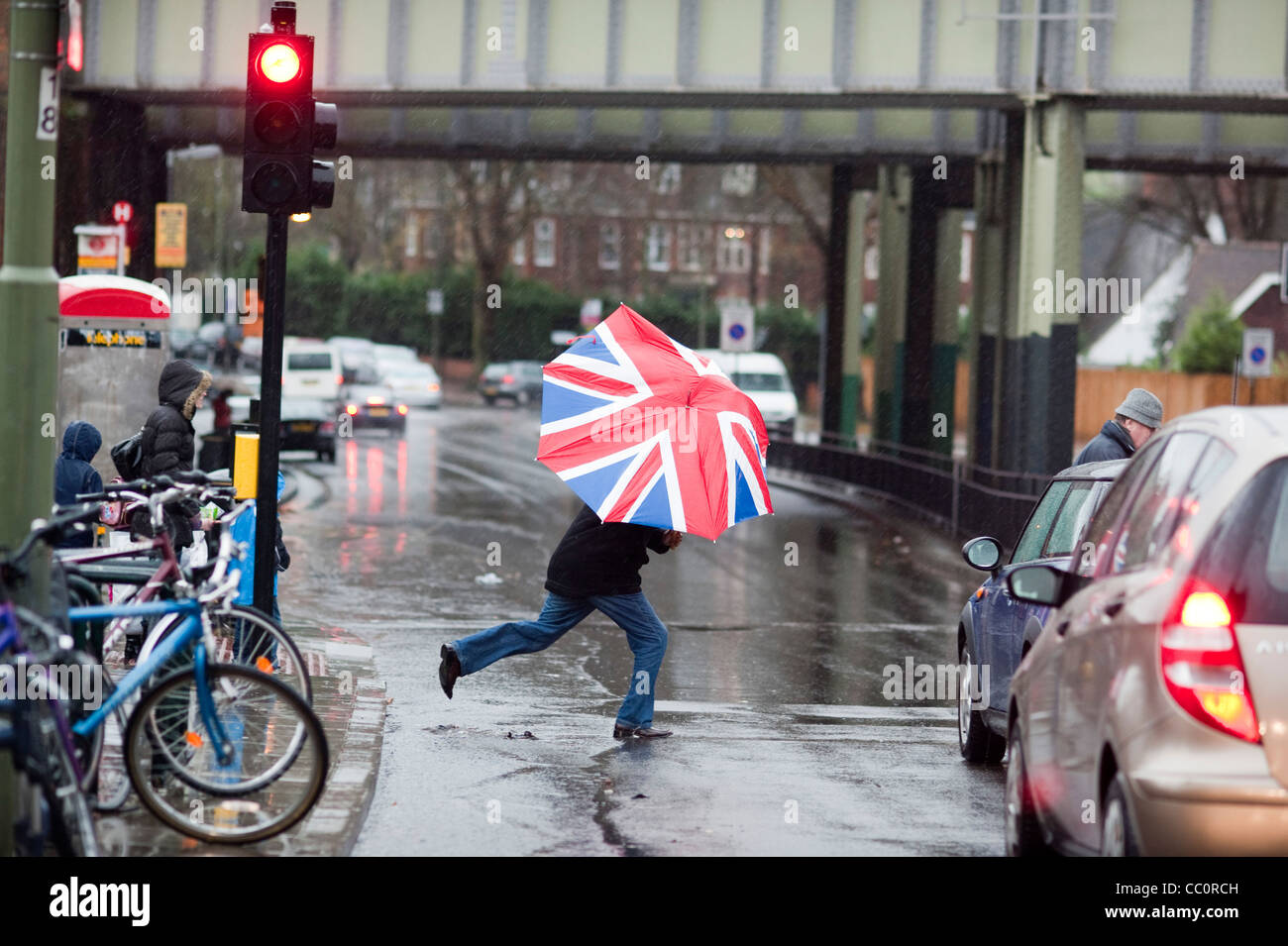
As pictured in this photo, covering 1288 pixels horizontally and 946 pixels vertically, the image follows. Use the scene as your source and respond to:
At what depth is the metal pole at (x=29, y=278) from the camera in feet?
21.0

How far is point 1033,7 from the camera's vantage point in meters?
22.4

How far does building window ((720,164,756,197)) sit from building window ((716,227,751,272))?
4.71 meters

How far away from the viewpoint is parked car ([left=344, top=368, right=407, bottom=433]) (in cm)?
4372

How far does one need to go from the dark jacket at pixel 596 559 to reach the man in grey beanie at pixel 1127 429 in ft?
10.9

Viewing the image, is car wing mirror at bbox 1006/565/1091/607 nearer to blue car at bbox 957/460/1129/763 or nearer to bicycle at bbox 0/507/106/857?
blue car at bbox 957/460/1129/763

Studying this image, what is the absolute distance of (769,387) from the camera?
44.9m

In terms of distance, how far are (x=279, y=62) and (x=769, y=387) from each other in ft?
116

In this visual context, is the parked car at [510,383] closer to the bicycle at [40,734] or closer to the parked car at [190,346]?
the parked car at [190,346]

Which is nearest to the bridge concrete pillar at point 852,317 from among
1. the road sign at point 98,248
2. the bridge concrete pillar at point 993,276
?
the bridge concrete pillar at point 993,276

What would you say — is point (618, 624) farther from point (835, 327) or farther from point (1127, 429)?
point (835, 327)
